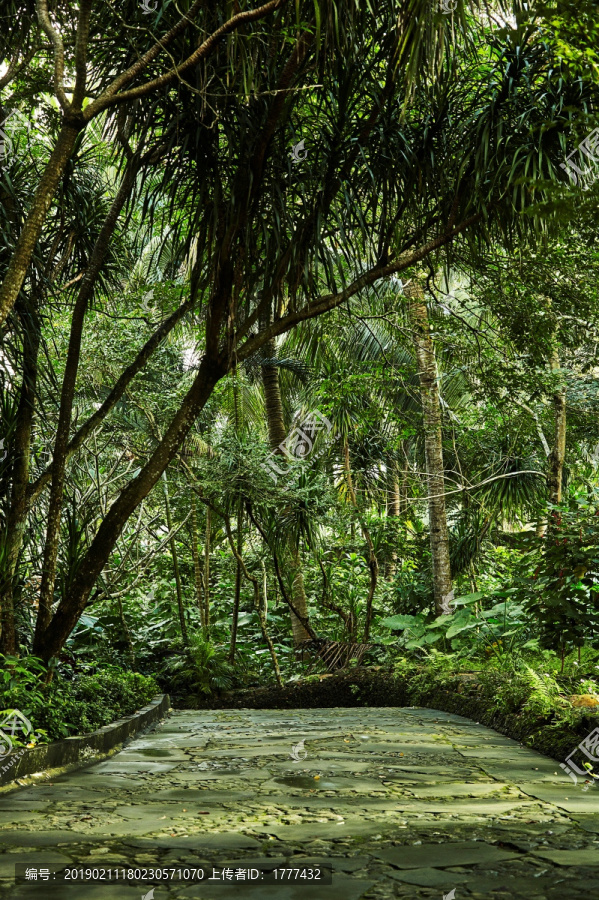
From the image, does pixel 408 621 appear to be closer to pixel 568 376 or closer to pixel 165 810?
pixel 568 376

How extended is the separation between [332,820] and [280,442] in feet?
25.0

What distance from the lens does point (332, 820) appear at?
2.57m

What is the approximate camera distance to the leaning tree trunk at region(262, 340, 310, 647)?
→ 9.36 m

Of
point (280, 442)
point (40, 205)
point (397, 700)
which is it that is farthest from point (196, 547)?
point (40, 205)

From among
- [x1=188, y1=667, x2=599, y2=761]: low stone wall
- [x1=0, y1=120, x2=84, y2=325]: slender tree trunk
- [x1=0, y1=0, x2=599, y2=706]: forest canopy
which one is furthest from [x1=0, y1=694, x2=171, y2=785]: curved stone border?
[x1=188, y1=667, x2=599, y2=761]: low stone wall

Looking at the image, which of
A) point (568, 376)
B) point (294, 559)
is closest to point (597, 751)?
point (568, 376)

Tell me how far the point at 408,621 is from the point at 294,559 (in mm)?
1532

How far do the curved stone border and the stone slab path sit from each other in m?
0.11

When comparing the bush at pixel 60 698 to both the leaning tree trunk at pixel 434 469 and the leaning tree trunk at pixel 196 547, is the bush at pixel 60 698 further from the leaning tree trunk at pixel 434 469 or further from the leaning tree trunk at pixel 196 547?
the leaning tree trunk at pixel 434 469

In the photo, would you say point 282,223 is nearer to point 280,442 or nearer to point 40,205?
point 40,205

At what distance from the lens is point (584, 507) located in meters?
5.69

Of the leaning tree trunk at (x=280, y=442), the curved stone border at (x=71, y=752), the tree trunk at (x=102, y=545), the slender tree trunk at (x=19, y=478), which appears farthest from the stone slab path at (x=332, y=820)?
the leaning tree trunk at (x=280, y=442)

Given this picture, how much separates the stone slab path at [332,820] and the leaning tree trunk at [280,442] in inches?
188

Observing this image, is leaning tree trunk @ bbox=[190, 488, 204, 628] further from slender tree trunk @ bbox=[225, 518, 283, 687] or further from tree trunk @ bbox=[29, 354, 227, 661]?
tree trunk @ bbox=[29, 354, 227, 661]
